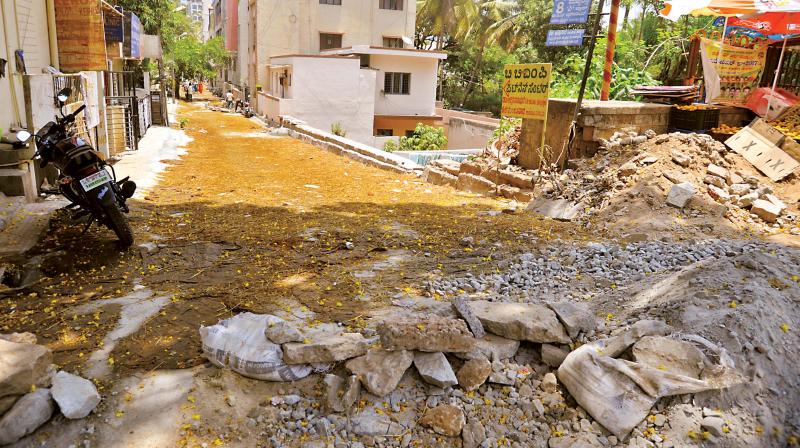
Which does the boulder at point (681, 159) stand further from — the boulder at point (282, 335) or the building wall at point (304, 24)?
the building wall at point (304, 24)

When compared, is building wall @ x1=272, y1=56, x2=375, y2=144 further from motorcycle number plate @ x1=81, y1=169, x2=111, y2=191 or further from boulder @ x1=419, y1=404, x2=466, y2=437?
boulder @ x1=419, y1=404, x2=466, y2=437

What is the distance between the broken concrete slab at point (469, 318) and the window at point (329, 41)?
3022 cm

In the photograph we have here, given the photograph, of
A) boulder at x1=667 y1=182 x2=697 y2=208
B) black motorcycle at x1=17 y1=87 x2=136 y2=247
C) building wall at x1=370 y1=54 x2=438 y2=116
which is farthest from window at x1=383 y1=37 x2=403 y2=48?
black motorcycle at x1=17 y1=87 x2=136 y2=247

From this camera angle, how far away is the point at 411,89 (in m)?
28.3

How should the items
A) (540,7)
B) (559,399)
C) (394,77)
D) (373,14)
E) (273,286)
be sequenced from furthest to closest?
(540,7), (373,14), (394,77), (273,286), (559,399)

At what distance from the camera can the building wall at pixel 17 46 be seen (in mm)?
7578

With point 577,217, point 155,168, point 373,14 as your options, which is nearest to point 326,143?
point 155,168

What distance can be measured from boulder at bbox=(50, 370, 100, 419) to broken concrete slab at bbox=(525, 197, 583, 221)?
600cm

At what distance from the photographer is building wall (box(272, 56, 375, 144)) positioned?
23734 millimetres

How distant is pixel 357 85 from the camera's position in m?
24.7

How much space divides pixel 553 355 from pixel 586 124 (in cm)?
616

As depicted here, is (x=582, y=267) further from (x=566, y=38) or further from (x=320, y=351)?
(x=566, y=38)

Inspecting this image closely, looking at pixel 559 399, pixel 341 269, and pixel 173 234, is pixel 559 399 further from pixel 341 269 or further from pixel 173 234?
pixel 173 234

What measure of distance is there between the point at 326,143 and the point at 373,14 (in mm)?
19011
